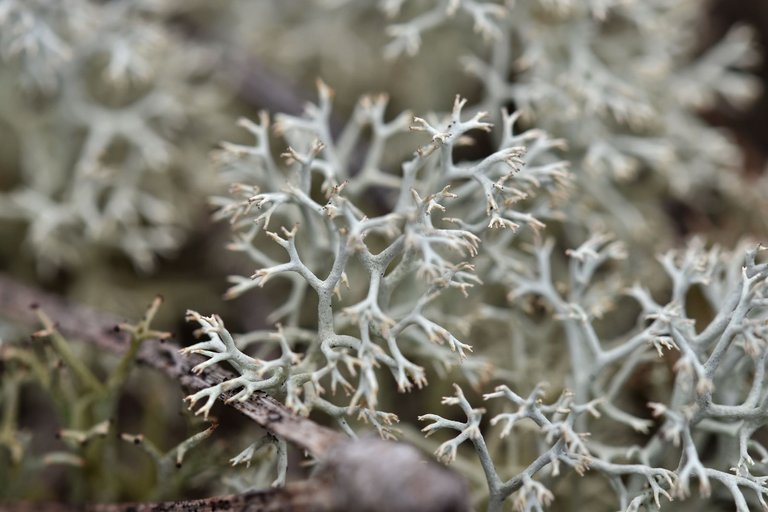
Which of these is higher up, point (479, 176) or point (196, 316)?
point (479, 176)

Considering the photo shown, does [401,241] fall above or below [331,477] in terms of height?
above

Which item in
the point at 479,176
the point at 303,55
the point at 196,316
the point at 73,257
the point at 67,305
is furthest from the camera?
the point at 303,55

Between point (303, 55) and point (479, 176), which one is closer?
point (479, 176)

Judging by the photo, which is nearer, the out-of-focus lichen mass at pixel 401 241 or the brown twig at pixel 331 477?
the brown twig at pixel 331 477

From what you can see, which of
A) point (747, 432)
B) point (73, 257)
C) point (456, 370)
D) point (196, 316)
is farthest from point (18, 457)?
point (747, 432)

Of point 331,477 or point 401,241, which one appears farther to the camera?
point 401,241

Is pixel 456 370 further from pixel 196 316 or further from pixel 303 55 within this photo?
pixel 303 55

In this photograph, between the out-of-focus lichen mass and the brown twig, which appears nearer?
the brown twig

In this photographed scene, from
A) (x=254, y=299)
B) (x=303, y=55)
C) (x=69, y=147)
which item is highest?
(x=303, y=55)
